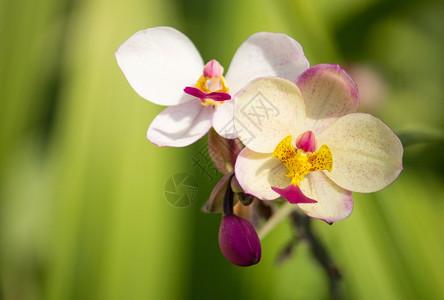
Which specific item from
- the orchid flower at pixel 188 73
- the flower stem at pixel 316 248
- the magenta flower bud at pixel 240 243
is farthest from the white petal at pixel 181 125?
the flower stem at pixel 316 248

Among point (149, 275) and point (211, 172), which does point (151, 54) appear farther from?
point (149, 275)

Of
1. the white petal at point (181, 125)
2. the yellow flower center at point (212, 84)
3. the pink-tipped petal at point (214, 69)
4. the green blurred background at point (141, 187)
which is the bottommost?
the green blurred background at point (141, 187)

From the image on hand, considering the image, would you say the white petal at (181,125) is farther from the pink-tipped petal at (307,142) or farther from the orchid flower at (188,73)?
the pink-tipped petal at (307,142)

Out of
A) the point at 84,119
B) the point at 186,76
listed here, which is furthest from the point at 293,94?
the point at 84,119

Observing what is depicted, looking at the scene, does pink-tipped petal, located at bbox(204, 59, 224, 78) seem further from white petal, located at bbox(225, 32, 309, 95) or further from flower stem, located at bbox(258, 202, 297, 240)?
flower stem, located at bbox(258, 202, 297, 240)

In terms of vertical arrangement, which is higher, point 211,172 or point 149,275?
point 211,172

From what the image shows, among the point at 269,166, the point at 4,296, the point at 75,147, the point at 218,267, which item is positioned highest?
the point at 269,166

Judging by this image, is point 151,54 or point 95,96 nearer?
point 151,54

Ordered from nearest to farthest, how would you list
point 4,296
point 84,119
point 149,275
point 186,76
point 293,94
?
point 293,94, point 186,76, point 149,275, point 84,119, point 4,296
